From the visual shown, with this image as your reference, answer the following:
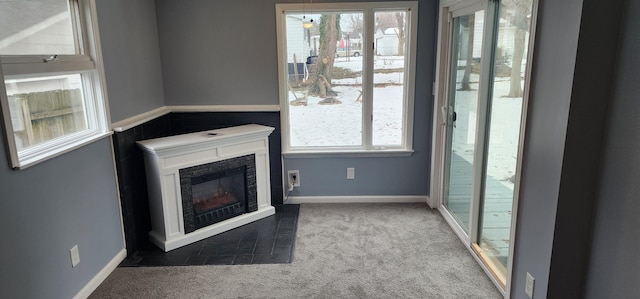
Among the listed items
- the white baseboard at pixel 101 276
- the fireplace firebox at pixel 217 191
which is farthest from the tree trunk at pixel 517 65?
the white baseboard at pixel 101 276

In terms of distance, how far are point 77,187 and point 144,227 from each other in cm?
91

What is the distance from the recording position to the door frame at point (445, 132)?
2.07 m

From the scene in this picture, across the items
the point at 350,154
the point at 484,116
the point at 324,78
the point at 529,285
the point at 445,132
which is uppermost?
the point at 324,78

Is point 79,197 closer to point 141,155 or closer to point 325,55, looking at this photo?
point 141,155

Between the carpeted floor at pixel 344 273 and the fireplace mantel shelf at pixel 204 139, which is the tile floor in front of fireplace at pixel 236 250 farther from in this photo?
the fireplace mantel shelf at pixel 204 139

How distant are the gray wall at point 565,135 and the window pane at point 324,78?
2021 mm

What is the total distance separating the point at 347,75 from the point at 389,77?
0.40 meters

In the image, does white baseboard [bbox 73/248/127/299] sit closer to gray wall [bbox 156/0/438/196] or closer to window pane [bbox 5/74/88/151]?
window pane [bbox 5/74/88/151]

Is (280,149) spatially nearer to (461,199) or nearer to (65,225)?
(461,199)

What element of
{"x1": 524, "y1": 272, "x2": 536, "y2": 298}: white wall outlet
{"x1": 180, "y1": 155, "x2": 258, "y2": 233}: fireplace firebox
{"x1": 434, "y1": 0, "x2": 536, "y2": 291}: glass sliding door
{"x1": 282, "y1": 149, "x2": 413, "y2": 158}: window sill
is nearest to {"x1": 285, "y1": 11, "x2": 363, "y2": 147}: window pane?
{"x1": 282, "y1": 149, "x2": 413, "y2": 158}: window sill

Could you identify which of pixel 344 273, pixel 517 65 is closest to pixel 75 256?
pixel 344 273

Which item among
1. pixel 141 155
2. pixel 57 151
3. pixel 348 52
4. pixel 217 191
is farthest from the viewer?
pixel 348 52

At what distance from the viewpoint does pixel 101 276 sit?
2654 mm

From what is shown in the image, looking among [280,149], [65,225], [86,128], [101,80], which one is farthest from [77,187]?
[280,149]
